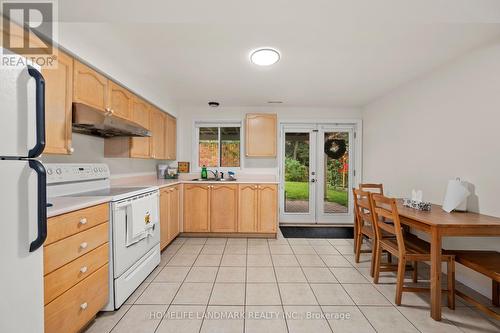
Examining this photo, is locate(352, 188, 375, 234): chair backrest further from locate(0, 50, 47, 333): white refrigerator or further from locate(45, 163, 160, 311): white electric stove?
locate(0, 50, 47, 333): white refrigerator

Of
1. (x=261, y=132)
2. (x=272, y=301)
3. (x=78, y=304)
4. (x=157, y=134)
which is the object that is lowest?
(x=272, y=301)

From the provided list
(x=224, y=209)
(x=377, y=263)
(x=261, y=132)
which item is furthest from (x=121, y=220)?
(x=261, y=132)

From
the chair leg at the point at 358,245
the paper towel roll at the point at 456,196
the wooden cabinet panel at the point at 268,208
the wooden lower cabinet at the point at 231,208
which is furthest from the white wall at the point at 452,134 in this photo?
the wooden lower cabinet at the point at 231,208

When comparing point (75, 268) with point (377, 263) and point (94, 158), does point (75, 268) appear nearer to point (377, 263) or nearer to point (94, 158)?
point (94, 158)

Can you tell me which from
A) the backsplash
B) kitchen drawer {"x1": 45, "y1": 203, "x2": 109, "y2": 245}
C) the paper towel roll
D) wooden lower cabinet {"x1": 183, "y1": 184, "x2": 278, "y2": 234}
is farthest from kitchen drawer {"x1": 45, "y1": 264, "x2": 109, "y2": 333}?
the paper towel roll

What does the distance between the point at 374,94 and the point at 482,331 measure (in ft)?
9.97

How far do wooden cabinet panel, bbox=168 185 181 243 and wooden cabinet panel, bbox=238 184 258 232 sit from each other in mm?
973

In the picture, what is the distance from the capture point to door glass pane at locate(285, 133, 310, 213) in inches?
172

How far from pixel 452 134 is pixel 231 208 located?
2932 mm

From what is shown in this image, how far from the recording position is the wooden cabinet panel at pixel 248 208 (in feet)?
11.8

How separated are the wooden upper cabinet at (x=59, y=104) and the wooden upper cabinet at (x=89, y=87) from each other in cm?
5

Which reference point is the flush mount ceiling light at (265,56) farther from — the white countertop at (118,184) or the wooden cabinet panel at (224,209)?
the wooden cabinet panel at (224,209)

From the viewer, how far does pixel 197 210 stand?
3604 millimetres

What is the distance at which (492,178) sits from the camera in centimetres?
198
